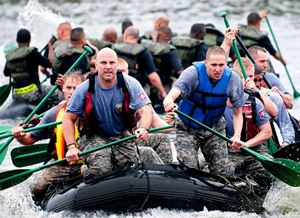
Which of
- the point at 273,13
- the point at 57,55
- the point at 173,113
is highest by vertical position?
the point at 173,113

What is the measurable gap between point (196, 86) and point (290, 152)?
50.1 inches

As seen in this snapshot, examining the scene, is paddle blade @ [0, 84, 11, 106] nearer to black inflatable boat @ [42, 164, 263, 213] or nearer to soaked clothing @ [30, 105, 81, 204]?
soaked clothing @ [30, 105, 81, 204]

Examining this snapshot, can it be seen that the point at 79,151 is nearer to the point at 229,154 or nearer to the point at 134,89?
the point at 134,89

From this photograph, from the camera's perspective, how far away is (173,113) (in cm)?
943

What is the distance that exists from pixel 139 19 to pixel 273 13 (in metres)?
3.58

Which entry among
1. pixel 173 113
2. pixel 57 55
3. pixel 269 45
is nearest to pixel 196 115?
pixel 173 113

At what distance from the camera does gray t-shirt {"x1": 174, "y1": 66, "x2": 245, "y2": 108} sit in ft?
31.9

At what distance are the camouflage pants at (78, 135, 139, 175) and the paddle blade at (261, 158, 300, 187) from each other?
1296mm

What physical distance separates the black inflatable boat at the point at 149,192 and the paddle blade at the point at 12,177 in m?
0.51

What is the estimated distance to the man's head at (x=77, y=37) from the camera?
15359 mm

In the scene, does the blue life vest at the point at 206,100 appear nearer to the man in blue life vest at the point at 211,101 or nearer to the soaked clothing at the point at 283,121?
the man in blue life vest at the point at 211,101

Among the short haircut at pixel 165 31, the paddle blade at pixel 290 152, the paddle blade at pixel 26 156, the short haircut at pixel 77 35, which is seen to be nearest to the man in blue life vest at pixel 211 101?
the paddle blade at pixel 290 152

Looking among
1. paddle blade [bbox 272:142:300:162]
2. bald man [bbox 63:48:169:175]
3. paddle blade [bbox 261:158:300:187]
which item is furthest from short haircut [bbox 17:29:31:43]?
paddle blade [bbox 261:158:300:187]

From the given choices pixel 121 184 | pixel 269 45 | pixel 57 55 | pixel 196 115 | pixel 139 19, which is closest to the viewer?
pixel 121 184
